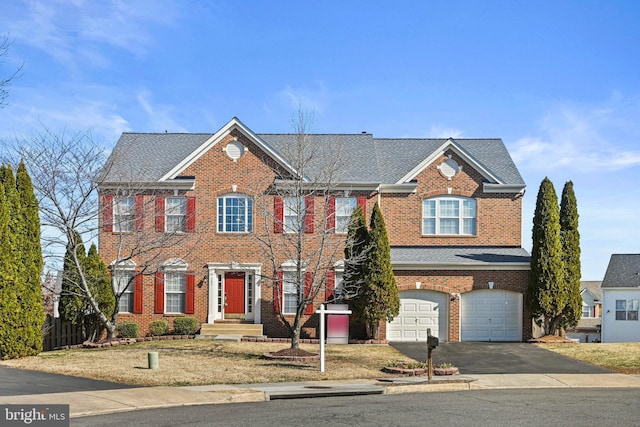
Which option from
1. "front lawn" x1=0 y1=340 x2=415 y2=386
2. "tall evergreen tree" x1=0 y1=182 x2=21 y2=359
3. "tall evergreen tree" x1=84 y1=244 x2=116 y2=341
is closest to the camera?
"front lawn" x1=0 y1=340 x2=415 y2=386

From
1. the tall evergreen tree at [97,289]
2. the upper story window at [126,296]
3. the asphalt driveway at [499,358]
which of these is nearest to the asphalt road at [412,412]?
the asphalt driveway at [499,358]

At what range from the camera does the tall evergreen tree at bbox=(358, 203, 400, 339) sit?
2803 centimetres

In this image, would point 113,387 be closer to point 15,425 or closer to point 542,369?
point 15,425

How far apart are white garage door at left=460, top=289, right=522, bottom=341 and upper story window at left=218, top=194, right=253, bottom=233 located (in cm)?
980

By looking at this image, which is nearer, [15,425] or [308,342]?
[15,425]

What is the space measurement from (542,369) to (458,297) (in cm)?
828

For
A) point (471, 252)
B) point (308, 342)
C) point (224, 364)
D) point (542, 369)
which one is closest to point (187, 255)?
point (308, 342)

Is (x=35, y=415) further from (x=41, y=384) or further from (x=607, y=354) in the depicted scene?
(x=607, y=354)

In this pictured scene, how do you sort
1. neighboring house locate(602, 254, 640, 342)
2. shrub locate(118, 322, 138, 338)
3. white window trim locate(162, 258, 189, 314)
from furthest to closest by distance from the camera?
neighboring house locate(602, 254, 640, 342) → white window trim locate(162, 258, 189, 314) → shrub locate(118, 322, 138, 338)

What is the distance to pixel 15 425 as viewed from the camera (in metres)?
12.0

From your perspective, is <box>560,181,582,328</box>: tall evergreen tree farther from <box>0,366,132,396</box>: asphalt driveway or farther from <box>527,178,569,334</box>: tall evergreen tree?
<box>0,366,132,396</box>: asphalt driveway

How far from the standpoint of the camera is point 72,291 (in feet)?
94.5

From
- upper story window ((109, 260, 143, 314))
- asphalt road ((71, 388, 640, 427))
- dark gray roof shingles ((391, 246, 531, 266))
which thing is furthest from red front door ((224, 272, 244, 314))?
asphalt road ((71, 388, 640, 427))

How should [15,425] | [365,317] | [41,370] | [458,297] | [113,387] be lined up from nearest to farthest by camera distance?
[15,425] < [113,387] < [41,370] < [365,317] < [458,297]
